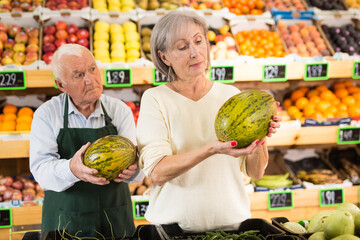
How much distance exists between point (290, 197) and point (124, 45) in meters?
1.95

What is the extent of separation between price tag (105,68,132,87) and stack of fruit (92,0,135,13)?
2.83 feet

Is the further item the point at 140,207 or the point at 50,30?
the point at 50,30

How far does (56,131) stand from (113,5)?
77.9 inches

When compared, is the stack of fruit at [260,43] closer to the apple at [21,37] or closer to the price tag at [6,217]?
the apple at [21,37]

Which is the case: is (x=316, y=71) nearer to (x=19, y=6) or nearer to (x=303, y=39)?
(x=303, y=39)

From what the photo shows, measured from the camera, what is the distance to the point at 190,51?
1693 mm

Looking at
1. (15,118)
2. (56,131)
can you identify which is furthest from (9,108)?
A: (56,131)

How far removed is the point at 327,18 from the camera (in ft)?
12.7

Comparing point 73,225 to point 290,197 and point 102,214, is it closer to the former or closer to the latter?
point 102,214

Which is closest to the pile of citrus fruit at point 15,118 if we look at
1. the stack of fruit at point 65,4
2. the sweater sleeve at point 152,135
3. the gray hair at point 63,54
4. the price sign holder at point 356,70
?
the stack of fruit at point 65,4

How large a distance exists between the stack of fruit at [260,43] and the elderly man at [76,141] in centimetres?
170

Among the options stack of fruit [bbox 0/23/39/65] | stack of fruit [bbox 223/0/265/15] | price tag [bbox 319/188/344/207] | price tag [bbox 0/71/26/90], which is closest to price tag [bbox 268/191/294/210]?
price tag [bbox 319/188/344/207]

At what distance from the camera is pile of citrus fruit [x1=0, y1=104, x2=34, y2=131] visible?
10.3ft

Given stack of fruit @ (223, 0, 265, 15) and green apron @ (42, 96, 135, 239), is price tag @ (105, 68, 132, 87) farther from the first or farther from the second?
stack of fruit @ (223, 0, 265, 15)
